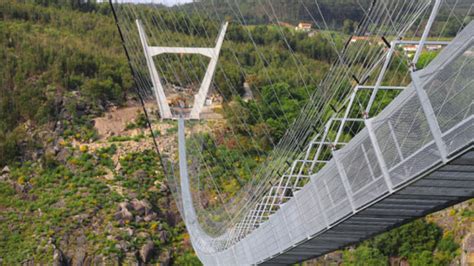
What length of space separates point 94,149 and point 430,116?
20.3 metres

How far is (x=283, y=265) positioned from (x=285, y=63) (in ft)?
61.9

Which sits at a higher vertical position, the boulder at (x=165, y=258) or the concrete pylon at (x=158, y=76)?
the concrete pylon at (x=158, y=76)

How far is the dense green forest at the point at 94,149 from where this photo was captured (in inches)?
826

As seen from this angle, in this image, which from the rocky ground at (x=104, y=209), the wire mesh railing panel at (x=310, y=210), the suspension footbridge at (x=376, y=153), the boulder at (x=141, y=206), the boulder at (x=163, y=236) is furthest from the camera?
the boulder at (x=141, y=206)

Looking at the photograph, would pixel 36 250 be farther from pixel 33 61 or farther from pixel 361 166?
pixel 361 166

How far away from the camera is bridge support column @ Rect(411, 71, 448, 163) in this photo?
5098 mm

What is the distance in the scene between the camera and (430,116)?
514 cm

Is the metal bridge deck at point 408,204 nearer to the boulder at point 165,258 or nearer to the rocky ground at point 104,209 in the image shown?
the rocky ground at point 104,209

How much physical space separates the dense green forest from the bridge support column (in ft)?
47.8

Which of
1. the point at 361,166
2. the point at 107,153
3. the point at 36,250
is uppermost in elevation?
the point at 361,166

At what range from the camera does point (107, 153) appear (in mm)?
24734

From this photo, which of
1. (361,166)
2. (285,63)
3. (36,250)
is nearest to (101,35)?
(285,63)

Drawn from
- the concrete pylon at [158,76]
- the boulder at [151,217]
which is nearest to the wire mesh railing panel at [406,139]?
the concrete pylon at [158,76]

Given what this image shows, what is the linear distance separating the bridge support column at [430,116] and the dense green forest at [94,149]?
573 inches
